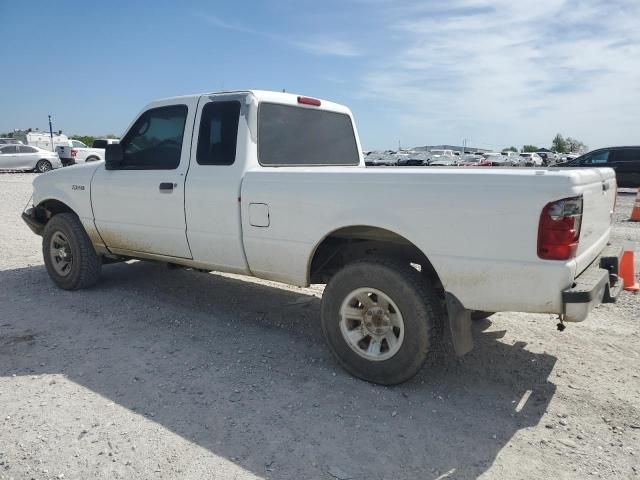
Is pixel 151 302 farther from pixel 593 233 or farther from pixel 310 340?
pixel 593 233

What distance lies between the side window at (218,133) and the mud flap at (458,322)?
213cm

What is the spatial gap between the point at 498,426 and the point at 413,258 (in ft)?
3.94

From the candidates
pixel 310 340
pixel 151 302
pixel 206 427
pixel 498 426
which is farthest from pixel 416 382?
pixel 151 302

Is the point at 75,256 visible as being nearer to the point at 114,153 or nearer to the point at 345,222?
the point at 114,153

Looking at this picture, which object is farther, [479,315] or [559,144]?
[559,144]

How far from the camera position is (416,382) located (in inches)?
145

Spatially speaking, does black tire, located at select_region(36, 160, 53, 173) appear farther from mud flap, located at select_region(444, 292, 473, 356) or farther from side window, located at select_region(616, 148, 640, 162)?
mud flap, located at select_region(444, 292, 473, 356)

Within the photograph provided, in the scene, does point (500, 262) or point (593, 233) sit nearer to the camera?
point (500, 262)

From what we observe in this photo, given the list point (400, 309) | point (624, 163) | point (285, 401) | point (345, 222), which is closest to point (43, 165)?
point (624, 163)

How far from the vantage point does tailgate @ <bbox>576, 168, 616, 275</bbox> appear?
9.92ft

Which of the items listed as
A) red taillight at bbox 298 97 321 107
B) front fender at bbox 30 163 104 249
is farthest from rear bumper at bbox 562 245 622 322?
front fender at bbox 30 163 104 249

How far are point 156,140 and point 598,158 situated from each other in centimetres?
1777

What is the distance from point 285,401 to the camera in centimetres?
340

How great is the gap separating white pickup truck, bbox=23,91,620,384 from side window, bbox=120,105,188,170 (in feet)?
0.05
